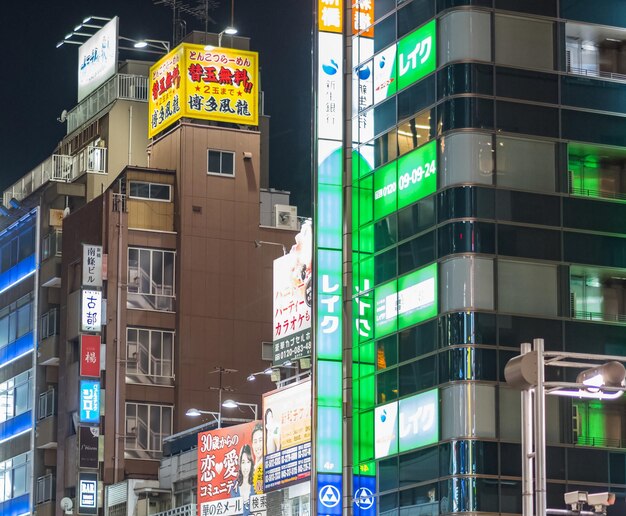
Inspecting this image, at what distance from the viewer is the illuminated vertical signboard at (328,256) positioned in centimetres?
4766

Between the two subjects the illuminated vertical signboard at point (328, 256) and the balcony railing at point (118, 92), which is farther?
the balcony railing at point (118, 92)

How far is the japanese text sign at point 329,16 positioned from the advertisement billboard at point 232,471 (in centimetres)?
2236

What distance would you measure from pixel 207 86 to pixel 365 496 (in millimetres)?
41958

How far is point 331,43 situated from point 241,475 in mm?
24129

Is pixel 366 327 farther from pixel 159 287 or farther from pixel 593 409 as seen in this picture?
pixel 159 287

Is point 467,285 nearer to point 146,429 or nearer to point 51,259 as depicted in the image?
point 146,429

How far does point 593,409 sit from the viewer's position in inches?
1932

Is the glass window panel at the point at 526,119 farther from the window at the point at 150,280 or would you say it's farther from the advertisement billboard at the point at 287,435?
the window at the point at 150,280

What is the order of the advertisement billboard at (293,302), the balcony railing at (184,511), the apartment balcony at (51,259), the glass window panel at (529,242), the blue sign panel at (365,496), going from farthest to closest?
the apartment balcony at (51,259), the balcony railing at (184,511), the advertisement billboard at (293,302), the blue sign panel at (365,496), the glass window panel at (529,242)

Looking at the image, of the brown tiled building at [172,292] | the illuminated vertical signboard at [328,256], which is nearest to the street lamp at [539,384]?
the illuminated vertical signboard at [328,256]

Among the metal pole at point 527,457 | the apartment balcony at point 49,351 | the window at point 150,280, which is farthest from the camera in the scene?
the apartment balcony at point 49,351

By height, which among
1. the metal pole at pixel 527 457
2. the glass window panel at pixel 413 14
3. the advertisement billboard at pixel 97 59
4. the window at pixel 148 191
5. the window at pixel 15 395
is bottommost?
the metal pole at pixel 527 457

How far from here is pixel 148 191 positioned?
86938mm

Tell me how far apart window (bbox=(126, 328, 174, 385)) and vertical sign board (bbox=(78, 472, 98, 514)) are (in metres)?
5.63
